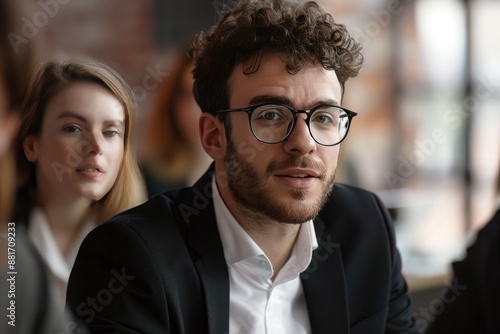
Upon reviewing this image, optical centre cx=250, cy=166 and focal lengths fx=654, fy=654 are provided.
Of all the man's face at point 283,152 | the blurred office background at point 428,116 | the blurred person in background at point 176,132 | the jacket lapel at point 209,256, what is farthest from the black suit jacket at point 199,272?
the blurred office background at point 428,116

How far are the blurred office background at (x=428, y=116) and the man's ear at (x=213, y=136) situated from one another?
167 centimetres

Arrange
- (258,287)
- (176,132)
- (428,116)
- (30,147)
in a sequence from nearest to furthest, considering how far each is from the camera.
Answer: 1. (30,147)
2. (258,287)
3. (176,132)
4. (428,116)

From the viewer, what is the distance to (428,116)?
10.4ft

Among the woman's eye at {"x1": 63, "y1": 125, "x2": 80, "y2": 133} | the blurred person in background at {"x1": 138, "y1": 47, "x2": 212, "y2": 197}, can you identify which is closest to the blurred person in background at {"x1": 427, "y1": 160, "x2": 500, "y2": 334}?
the blurred person in background at {"x1": 138, "y1": 47, "x2": 212, "y2": 197}

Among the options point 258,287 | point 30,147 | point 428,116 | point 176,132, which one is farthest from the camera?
point 428,116

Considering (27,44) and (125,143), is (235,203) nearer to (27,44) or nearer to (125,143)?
(125,143)

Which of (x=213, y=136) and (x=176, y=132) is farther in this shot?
(x=176, y=132)

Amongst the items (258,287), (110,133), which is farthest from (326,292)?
(110,133)

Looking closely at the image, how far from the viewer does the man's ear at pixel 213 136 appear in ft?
3.55

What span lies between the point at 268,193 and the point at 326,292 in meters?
0.21

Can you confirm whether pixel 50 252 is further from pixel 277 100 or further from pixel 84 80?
pixel 277 100

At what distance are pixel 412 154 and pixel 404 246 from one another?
0.47m

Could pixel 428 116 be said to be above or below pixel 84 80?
above

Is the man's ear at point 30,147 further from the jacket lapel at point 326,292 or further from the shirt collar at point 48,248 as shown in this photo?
the jacket lapel at point 326,292
